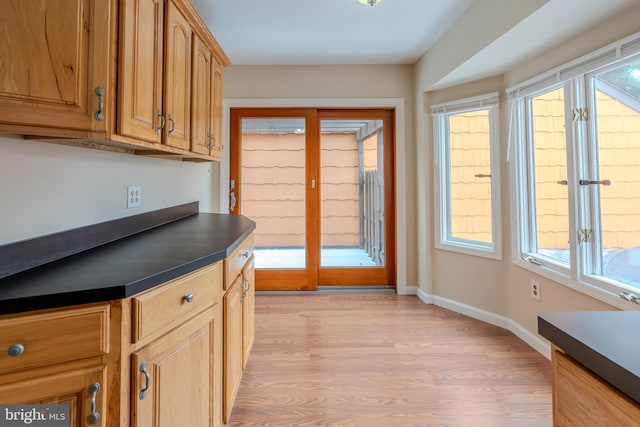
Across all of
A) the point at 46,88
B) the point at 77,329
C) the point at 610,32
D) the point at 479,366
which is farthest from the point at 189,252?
the point at 610,32

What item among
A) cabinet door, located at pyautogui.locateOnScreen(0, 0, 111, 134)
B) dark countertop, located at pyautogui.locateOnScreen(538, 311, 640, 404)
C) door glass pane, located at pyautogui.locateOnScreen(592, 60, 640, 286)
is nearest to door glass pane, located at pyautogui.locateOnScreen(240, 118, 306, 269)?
cabinet door, located at pyautogui.locateOnScreen(0, 0, 111, 134)

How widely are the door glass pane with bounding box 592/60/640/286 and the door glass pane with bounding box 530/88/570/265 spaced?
0.25 m

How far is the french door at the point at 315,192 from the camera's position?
3395 mm

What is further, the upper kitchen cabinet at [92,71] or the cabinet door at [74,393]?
the upper kitchen cabinet at [92,71]

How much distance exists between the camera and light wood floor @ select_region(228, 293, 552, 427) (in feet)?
5.07

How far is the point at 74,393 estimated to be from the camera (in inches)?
30.0

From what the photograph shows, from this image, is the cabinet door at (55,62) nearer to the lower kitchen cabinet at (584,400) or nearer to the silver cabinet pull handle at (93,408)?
the silver cabinet pull handle at (93,408)

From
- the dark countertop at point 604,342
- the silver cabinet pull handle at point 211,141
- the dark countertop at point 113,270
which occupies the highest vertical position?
the silver cabinet pull handle at point 211,141

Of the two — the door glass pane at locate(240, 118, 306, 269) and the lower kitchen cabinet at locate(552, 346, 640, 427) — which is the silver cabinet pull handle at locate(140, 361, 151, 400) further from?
the door glass pane at locate(240, 118, 306, 269)

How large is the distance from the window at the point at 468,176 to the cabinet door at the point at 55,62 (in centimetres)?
267

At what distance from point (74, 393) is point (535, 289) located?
8.55ft

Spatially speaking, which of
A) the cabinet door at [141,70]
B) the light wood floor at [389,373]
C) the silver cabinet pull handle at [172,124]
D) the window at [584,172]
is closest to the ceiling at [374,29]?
the window at [584,172]

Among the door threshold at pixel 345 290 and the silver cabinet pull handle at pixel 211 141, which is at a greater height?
the silver cabinet pull handle at pixel 211 141

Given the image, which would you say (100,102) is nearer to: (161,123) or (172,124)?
(161,123)
